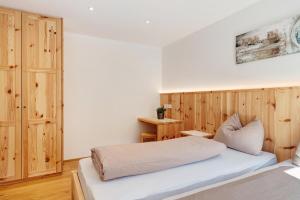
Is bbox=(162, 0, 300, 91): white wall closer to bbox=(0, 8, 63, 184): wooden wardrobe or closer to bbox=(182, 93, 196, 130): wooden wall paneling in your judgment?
bbox=(182, 93, 196, 130): wooden wall paneling

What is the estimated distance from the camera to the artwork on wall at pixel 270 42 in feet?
6.14

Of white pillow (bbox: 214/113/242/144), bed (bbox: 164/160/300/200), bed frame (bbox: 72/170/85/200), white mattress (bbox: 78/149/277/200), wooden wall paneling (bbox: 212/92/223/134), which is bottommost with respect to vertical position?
bed frame (bbox: 72/170/85/200)

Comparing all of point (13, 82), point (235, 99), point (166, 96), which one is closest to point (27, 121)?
point (13, 82)

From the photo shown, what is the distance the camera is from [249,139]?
1.94 metres

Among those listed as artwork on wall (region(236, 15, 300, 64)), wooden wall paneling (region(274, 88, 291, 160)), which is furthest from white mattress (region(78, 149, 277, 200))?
artwork on wall (region(236, 15, 300, 64))

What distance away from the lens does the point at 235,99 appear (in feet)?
7.92

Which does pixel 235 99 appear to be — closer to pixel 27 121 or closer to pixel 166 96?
pixel 166 96

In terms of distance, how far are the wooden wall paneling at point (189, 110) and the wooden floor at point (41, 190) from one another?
2.06m

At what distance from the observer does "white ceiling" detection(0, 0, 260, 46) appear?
230cm

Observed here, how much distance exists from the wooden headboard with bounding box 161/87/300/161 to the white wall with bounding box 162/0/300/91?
12cm

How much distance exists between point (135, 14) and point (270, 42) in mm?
1727

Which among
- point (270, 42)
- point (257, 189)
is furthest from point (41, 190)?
point (270, 42)

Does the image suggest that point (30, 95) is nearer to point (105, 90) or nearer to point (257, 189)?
point (105, 90)

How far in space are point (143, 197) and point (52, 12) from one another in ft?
8.59
